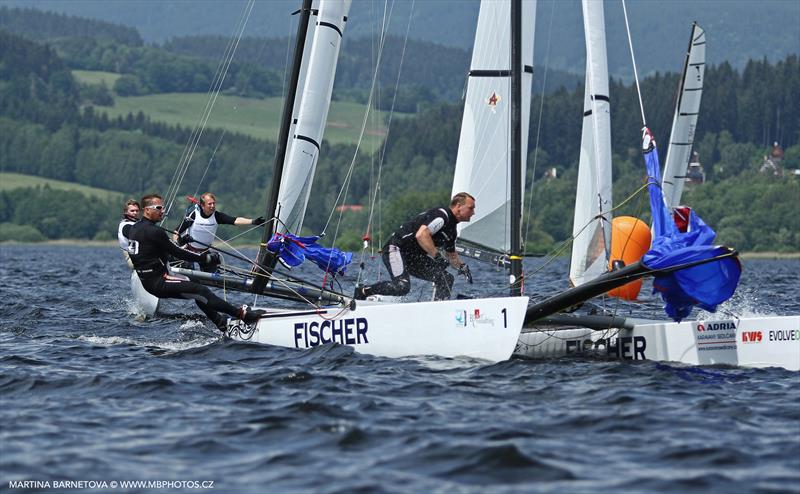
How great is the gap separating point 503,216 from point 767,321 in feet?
11.4

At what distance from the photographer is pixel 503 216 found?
1427 centimetres

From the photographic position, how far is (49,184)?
420 ft

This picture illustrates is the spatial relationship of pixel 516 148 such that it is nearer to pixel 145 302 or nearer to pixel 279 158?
pixel 279 158

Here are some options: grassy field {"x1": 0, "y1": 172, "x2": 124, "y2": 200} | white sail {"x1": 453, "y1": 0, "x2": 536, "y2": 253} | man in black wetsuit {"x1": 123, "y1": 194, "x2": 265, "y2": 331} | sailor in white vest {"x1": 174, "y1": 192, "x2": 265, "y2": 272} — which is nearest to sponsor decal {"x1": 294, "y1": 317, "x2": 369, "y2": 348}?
man in black wetsuit {"x1": 123, "y1": 194, "x2": 265, "y2": 331}

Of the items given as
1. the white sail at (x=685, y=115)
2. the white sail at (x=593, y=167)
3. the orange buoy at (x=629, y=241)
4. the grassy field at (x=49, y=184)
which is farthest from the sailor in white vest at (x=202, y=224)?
the grassy field at (x=49, y=184)

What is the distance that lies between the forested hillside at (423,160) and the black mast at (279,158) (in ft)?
169

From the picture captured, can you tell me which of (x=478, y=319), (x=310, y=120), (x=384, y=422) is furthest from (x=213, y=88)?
(x=384, y=422)

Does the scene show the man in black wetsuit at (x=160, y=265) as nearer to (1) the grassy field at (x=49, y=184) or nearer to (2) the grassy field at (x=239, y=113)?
(1) the grassy field at (x=49, y=184)

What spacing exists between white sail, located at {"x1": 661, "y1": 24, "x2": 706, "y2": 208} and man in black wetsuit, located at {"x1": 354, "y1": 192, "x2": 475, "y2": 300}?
41.2ft

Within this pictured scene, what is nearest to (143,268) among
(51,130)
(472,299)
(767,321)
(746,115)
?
(472,299)

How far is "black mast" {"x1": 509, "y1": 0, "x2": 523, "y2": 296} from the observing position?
13.1m

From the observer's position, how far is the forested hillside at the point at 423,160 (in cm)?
8575

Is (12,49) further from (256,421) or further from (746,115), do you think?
(256,421)

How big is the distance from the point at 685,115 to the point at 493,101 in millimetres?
12186
